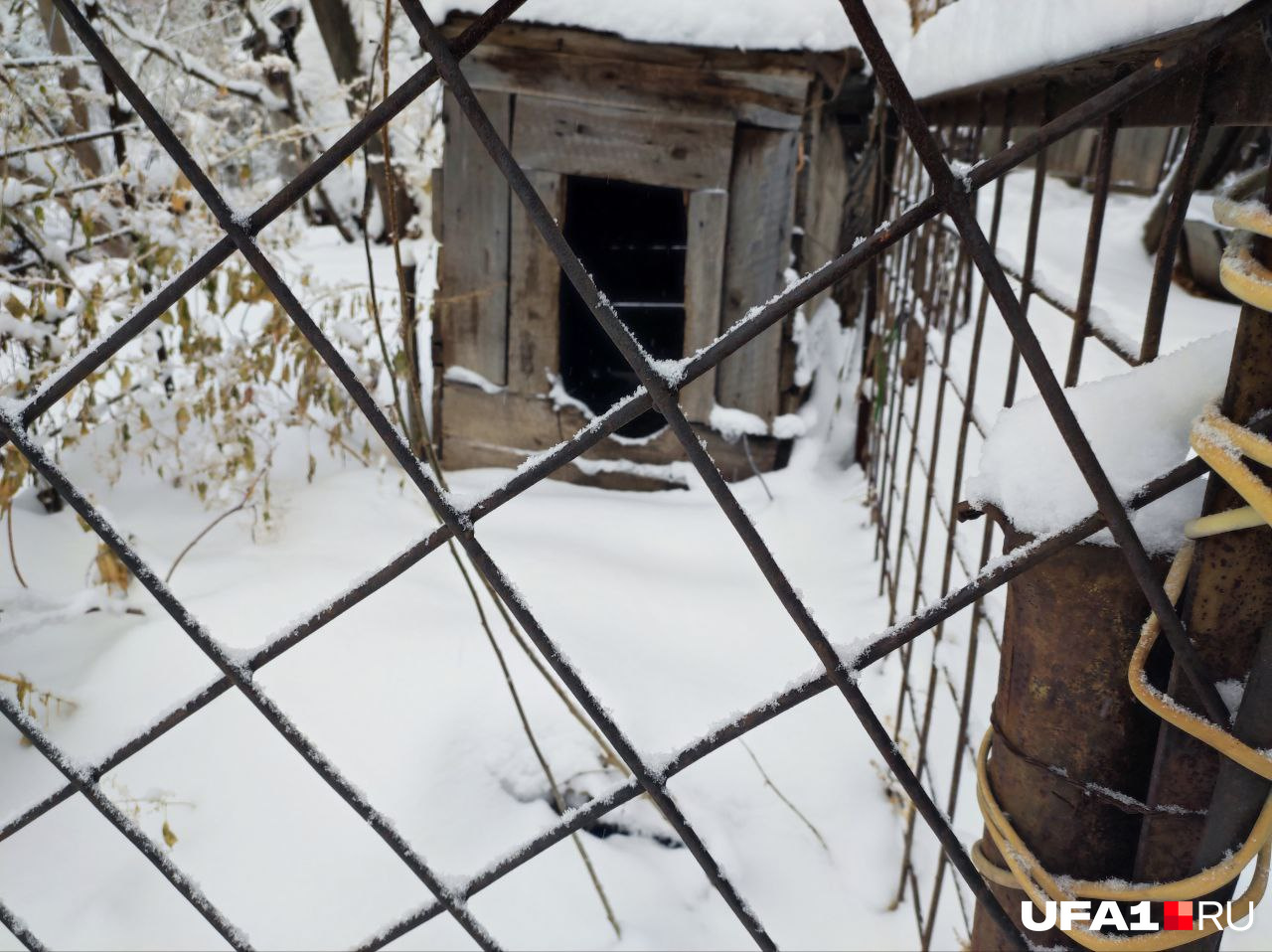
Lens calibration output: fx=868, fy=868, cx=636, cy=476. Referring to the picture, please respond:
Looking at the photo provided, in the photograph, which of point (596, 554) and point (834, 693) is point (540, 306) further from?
point (834, 693)

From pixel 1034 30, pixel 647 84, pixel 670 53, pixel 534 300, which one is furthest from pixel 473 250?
pixel 1034 30

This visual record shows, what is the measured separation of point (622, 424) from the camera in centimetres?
64

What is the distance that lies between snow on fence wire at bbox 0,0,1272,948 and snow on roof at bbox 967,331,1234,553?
0.09 ft

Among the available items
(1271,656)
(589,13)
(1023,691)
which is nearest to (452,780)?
(1023,691)

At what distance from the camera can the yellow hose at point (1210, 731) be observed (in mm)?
529

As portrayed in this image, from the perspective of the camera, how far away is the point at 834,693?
2.40 metres

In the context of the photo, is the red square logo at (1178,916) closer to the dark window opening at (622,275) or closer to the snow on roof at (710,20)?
the snow on roof at (710,20)

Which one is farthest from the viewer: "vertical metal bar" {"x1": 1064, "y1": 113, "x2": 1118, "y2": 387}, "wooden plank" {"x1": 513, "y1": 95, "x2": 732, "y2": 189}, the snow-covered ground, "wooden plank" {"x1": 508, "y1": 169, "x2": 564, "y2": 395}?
"wooden plank" {"x1": 508, "y1": 169, "x2": 564, "y2": 395}

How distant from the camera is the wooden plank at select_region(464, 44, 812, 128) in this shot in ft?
10.8

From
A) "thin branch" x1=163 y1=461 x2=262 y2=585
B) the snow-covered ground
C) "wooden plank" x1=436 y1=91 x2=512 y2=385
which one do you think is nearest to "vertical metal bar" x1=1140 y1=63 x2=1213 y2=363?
the snow-covered ground


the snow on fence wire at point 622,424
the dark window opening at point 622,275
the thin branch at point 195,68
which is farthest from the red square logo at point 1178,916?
the dark window opening at point 622,275

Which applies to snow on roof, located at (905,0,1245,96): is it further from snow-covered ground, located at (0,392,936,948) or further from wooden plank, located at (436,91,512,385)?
wooden plank, located at (436,91,512,385)

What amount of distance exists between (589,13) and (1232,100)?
2.78 meters

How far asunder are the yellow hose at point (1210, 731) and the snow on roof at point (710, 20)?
2845 mm
